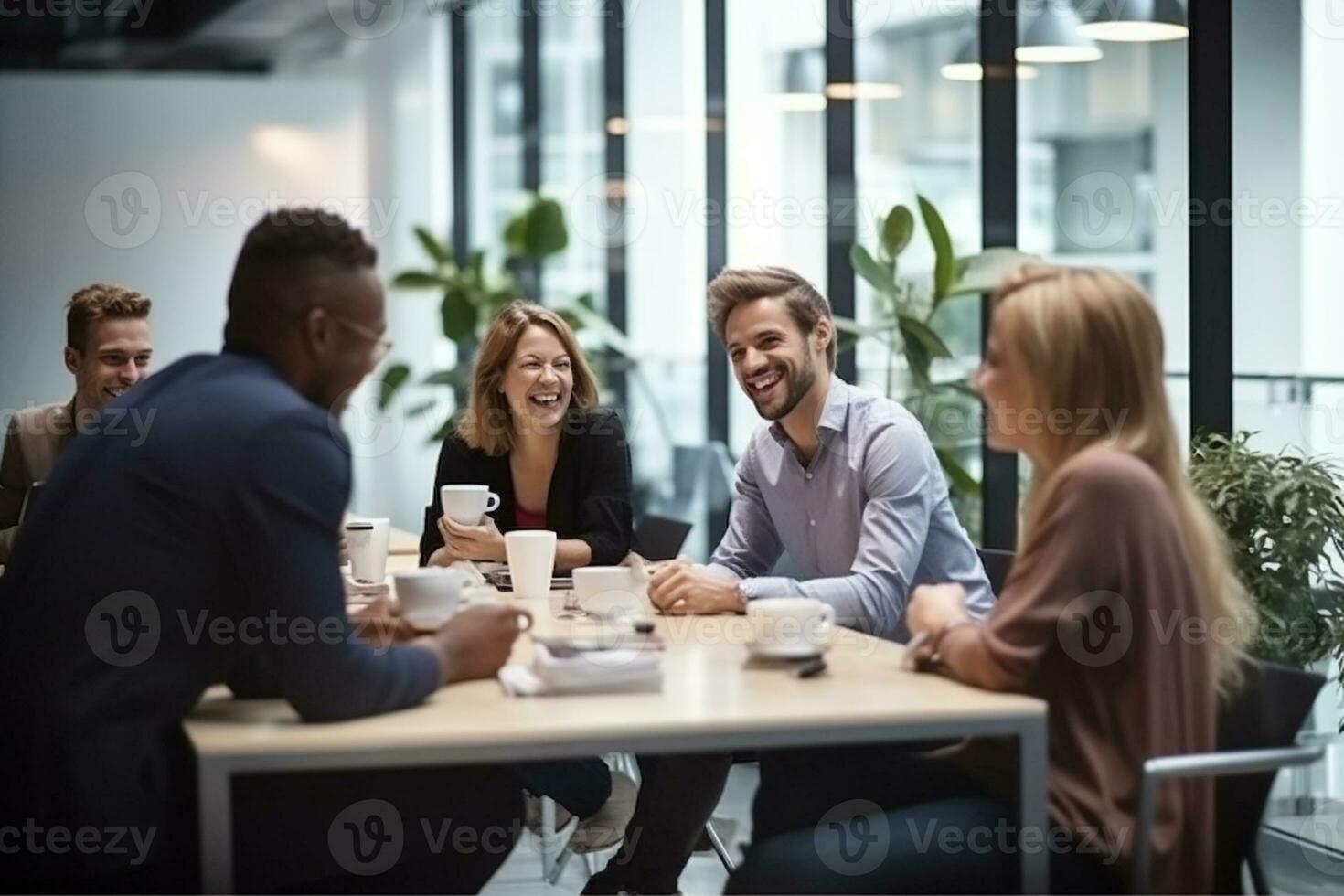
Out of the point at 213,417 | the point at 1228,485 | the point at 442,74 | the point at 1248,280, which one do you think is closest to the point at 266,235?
the point at 213,417

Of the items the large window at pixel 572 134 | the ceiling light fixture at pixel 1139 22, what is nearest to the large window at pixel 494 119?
the large window at pixel 572 134

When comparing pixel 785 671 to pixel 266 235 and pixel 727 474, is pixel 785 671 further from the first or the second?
pixel 727 474

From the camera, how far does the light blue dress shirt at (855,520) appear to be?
10.5 ft

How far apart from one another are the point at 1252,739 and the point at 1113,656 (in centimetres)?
31

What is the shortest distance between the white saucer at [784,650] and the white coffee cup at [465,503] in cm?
125

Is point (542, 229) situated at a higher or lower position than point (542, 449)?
higher

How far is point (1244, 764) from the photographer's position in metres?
2.31

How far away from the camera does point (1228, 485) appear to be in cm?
376

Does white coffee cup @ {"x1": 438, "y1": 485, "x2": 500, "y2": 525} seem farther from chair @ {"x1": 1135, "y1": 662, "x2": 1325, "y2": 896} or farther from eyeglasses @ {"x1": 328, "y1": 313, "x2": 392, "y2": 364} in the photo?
chair @ {"x1": 1135, "y1": 662, "x2": 1325, "y2": 896}
